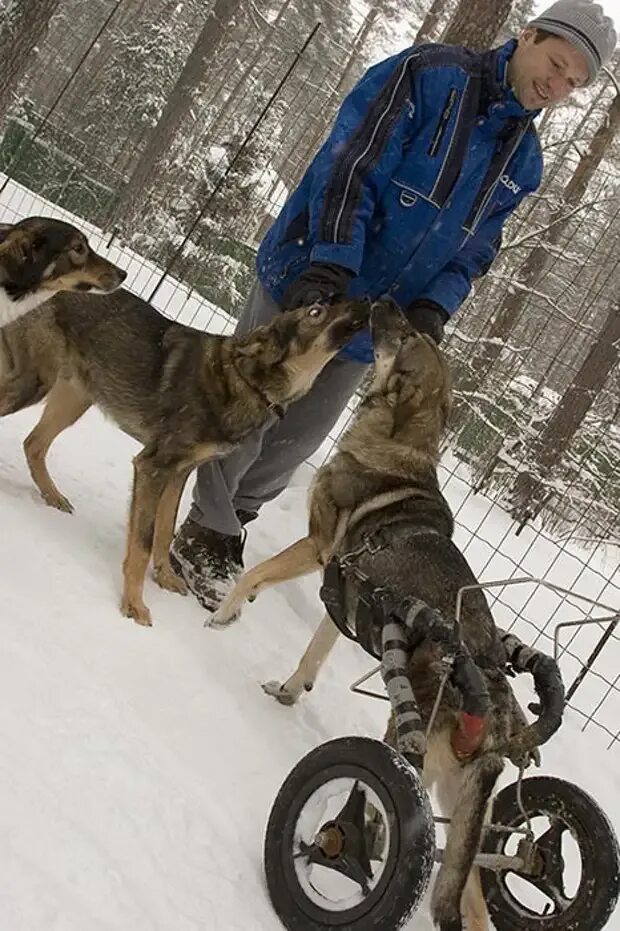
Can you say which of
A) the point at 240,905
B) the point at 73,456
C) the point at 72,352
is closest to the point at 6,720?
the point at 240,905

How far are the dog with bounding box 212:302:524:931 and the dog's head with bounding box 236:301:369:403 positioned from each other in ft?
0.62

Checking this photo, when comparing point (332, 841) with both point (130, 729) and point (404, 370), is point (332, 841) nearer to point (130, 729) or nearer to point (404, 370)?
point (130, 729)

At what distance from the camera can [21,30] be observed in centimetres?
880

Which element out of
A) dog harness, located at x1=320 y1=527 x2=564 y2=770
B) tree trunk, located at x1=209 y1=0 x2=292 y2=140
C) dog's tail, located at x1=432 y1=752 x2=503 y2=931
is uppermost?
tree trunk, located at x1=209 y1=0 x2=292 y2=140

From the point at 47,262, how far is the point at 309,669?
7.56ft

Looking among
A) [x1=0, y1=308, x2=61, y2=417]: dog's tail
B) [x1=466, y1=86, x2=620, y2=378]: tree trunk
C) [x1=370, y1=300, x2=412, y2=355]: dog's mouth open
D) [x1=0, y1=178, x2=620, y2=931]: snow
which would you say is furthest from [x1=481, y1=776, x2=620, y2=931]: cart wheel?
[x1=466, y1=86, x2=620, y2=378]: tree trunk

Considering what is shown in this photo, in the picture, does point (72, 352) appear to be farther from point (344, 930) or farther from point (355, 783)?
point (344, 930)

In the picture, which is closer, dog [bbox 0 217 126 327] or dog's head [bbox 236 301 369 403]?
A: dog's head [bbox 236 301 369 403]

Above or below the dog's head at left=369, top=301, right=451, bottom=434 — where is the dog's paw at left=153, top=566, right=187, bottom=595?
below

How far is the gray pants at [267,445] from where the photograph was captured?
4262 millimetres

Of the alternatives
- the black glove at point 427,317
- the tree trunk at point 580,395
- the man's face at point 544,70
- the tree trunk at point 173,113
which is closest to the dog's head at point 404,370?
the black glove at point 427,317

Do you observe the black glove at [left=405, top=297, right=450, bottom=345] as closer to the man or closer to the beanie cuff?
the man

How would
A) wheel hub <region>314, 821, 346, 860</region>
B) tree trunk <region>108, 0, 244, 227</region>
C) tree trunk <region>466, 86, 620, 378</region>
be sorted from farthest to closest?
1. tree trunk <region>108, 0, 244, 227</region>
2. tree trunk <region>466, 86, 620, 378</region>
3. wheel hub <region>314, 821, 346, 860</region>

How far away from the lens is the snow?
2.10 metres
